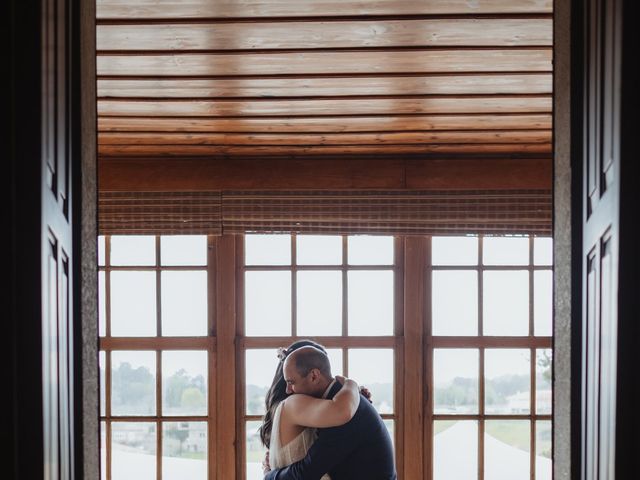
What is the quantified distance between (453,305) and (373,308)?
484 millimetres

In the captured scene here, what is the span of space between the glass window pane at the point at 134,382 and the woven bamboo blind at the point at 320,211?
785mm

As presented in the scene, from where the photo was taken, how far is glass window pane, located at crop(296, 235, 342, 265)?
4.98 m

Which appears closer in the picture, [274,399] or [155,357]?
→ [274,399]

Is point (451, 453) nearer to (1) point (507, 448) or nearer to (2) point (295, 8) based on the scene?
(1) point (507, 448)

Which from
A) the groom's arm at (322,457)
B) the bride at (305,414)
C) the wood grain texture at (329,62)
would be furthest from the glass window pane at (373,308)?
the wood grain texture at (329,62)

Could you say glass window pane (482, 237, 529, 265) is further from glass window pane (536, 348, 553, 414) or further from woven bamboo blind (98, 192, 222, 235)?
woven bamboo blind (98, 192, 222, 235)

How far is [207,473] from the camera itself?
16.0 feet

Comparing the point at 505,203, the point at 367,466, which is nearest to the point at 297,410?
the point at 367,466

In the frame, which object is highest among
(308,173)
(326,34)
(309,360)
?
(326,34)

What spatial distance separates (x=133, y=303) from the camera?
16.3ft

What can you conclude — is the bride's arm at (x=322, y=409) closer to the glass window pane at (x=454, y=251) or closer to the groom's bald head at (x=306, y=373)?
the groom's bald head at (x=306, y=373)

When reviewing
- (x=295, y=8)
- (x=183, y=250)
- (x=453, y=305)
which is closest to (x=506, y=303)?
(x=453, y=305)

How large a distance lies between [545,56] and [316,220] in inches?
Answer: 74.8

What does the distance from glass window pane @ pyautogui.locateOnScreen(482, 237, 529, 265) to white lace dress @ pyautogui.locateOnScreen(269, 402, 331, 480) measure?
6.81 ft
